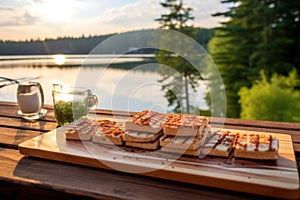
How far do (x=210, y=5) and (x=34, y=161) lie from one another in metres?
10.7

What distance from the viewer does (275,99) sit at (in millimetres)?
10539

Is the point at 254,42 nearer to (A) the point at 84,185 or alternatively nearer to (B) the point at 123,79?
(B) the point at 123,79

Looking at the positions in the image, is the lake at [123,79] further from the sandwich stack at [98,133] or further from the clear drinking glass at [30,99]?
the clear drinking glass at [30,99]

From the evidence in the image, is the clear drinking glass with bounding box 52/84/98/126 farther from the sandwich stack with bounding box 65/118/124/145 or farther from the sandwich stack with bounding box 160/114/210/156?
the sandwich stack with bounding box 160/114/210/156

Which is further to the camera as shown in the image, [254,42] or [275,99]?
[254,42]

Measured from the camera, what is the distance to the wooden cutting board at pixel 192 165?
74 cm

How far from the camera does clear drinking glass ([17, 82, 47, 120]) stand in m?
1.51

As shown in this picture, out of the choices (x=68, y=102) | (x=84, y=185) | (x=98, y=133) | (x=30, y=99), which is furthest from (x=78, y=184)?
(x=30, y=99)

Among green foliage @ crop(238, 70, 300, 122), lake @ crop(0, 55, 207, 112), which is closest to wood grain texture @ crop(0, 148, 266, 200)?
lake @ crop(0, 55, 207, 112)

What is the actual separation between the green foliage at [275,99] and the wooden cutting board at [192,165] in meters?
9.95

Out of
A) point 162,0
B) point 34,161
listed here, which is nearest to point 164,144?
point 34,161

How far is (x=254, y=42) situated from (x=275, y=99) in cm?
262

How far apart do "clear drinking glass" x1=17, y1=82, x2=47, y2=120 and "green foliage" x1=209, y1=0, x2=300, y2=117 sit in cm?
1019

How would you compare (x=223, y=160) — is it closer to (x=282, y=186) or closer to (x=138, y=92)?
(x=282, y=186)
